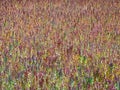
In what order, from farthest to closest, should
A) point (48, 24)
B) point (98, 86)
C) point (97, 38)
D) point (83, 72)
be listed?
point (48, 24) → point (97, 38) → point (83, 72) → point (98, 86)

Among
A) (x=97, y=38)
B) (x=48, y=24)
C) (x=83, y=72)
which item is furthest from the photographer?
(x=48, y=24)

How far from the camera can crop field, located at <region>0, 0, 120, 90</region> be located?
142 inches

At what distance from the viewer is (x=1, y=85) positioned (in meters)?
3.52

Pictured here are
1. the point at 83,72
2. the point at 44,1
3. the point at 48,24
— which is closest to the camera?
the point at 83,72

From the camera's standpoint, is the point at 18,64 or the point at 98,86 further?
the point at 18,64

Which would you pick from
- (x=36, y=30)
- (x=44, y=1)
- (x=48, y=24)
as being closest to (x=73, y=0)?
(x=44, y=1)

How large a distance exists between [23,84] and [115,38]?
2.53m

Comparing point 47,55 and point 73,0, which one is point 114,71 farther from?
point 73,0

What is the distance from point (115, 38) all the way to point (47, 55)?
1.58 meters

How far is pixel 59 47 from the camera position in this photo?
4.86 metres

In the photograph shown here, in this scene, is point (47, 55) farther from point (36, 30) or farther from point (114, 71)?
point (36, 30)

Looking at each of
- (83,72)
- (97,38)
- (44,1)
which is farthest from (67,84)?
(44,1)

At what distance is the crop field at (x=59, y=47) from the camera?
11.8ft

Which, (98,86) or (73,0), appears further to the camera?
(73,0)
